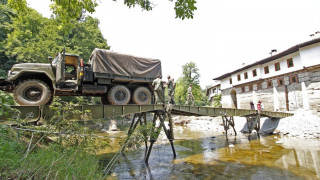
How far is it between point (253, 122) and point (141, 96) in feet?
46.7

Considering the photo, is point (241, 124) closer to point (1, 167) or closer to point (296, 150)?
point (296, 150)

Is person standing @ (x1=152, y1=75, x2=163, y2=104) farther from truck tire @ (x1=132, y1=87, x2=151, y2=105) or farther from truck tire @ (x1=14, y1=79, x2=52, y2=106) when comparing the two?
truck tire @ (x1=14, y1=79, x2=52, y2=106)

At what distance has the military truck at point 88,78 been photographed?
680 cm

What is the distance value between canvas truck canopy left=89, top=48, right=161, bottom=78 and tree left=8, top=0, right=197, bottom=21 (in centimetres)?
380

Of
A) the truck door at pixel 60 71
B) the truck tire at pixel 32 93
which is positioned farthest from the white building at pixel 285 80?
the truck tire at pixel 32 93

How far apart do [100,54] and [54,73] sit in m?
2.34

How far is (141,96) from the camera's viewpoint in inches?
392

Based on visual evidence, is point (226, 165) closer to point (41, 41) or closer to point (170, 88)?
point (170, 88)

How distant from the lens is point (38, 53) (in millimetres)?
18406

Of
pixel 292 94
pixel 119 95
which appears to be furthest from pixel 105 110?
pixel 292 94

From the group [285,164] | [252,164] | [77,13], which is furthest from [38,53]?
[285,164]

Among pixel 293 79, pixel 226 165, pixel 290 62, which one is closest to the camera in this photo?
pixel 226 165

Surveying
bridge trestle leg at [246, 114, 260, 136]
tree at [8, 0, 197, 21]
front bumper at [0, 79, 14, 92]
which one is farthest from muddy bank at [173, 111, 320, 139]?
front bumper at [0, 79, 14, 92]

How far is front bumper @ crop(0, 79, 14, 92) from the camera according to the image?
691 cm
